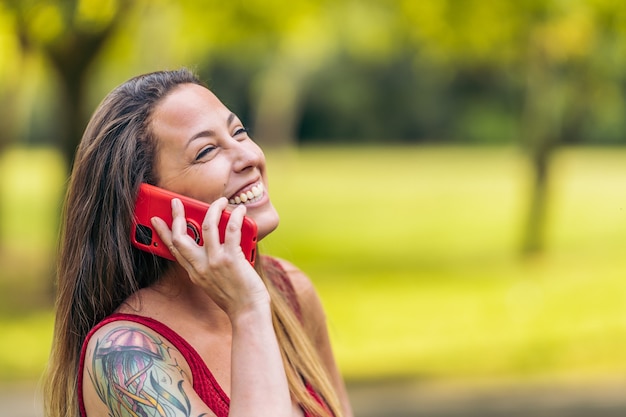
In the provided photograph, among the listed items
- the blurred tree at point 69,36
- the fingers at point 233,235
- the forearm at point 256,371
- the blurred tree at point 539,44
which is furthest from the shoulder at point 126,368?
the blurred tree at point 539,44

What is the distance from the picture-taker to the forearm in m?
1.85

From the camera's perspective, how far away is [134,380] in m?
1.88

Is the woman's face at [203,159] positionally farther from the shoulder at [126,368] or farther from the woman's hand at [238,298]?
the shoulder at [126,368]

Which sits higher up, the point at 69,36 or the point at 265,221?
the point at 69,36

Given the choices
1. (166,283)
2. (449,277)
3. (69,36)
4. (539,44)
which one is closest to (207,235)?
(166,283)

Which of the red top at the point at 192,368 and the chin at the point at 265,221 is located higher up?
the chin at the point at 265,221

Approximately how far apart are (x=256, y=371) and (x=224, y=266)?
0.66 feet

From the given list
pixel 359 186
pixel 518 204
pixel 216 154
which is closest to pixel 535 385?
pixel 216 154

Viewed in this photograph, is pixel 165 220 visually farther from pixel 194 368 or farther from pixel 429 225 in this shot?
pixel 429 225

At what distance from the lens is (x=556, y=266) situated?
15688mm

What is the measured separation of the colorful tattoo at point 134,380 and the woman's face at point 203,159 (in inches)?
12.8

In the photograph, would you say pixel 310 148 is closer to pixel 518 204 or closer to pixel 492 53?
pixel 518 204

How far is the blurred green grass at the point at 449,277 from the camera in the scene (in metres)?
9.70

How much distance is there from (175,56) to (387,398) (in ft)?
38.0
